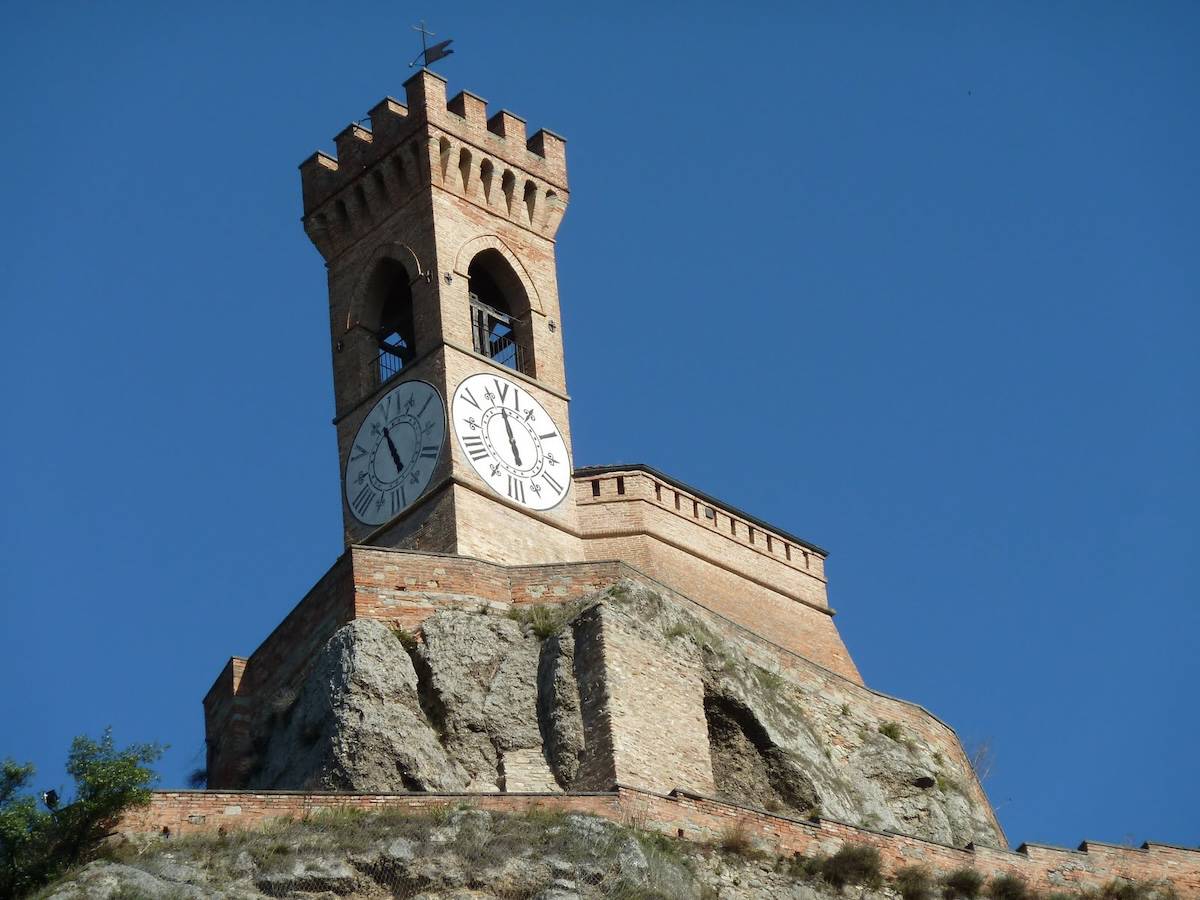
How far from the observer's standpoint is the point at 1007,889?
44531 mm

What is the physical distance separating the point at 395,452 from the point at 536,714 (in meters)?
7.80

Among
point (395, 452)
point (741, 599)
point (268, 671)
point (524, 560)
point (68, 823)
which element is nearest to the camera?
point (68, 823)

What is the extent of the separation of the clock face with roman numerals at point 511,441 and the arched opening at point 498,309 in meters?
1.03

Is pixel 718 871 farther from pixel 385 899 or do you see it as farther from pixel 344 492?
pixel 344 492

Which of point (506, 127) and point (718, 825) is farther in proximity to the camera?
point (506, 127)

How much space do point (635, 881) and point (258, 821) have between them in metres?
5.44

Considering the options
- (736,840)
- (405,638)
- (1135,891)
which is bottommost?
(1135,891)

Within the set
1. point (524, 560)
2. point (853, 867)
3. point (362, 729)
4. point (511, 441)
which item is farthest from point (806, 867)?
point (511, 441)

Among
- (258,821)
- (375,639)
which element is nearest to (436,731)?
→ (375,639)

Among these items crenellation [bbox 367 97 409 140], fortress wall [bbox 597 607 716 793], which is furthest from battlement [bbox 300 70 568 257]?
fortress wall [bbox 597 607 716 793]

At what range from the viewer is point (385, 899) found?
38.8 meters

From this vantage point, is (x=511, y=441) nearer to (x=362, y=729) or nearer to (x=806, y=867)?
(x=362, y=729)

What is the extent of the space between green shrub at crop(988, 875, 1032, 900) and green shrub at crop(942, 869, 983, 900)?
242mm

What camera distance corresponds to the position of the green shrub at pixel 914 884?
43438 mm
